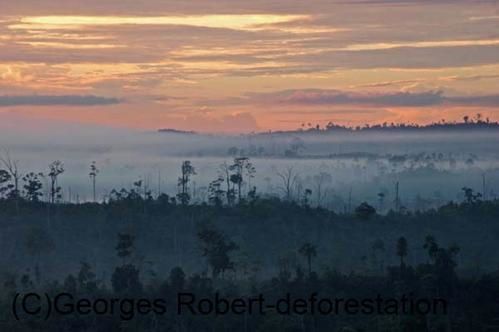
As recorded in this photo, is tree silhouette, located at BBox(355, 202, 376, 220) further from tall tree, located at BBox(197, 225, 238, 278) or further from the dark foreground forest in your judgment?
tall tree, located at BBox(197, 225, 238, 278)

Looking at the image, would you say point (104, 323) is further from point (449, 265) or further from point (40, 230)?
point (40, 230)

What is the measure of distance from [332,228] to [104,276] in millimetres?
20747

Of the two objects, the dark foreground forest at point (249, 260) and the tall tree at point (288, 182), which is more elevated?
the tall tree at point (288, 182)

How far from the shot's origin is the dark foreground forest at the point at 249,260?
212 ft

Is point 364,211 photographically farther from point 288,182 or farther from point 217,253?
point 288,182

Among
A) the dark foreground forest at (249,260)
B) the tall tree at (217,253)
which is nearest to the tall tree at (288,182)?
the dark foreground forest at (249,260)

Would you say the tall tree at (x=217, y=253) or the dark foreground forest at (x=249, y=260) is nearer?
the dark foreground forest at (x=249, y=260)

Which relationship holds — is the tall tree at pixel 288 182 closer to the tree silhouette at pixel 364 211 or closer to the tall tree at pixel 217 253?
the tree silhouette at pixel 364 211

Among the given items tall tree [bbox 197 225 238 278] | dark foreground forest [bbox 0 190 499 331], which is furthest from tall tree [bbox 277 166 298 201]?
tall tree [bbox 197 225 238 278]

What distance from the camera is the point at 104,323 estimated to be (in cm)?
6350

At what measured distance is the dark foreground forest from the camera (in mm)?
64750

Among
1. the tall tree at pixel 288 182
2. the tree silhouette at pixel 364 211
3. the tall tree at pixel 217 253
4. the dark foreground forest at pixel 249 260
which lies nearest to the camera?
the dark foreground forest at pixel 249 260

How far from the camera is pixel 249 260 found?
296ft

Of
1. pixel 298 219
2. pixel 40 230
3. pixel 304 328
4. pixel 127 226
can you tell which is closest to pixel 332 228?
pixel 298 219
